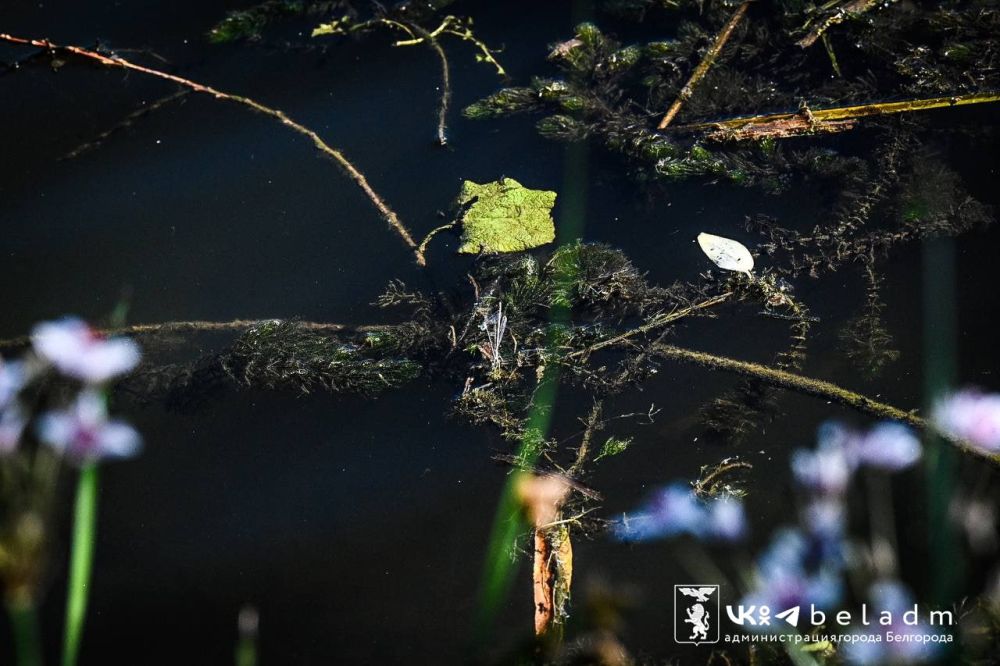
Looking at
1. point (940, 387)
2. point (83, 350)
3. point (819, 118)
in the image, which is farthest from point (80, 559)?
point (819, 118)

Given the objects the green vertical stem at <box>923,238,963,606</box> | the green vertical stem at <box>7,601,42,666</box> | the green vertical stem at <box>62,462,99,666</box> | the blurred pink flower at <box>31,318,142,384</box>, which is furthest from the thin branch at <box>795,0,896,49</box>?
the green vertical stem at <box>7,601,42,666</box>

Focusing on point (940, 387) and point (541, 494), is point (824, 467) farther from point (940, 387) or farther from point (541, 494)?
point (541, 494)

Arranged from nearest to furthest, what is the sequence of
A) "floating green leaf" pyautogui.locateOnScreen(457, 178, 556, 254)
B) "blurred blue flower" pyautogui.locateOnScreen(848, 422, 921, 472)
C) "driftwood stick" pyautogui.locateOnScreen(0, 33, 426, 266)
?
"blurred blue flower" pyautogui.locateOnScreen(848, 422, 921, 472)
"floating green leaf" pyautogui.locateOnScreen(457, 178, 556, 254)
"driftwood stick" pyautogui.locateOnScreen(0, 33, 426, 266)

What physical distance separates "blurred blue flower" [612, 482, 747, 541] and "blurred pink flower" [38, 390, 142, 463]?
1.57m

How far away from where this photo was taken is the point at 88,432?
2588 millimetres

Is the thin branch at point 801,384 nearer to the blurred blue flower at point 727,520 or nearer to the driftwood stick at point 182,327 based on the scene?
the blurred blue flower at point 727,520

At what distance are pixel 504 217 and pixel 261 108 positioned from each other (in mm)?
1218

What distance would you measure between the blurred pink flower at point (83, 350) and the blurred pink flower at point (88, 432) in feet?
0.30

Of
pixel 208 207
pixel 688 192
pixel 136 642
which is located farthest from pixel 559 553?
pixel 208 207

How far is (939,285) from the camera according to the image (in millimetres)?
2561

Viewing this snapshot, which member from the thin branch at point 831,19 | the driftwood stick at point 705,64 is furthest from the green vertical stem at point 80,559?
the thin branch at point 831,19

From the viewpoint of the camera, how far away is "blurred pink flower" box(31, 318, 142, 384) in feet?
8.79

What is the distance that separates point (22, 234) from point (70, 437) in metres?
0.94

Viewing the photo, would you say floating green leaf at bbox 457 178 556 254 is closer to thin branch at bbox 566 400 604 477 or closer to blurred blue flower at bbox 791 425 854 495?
thin branch at bbox 566 400 604 477
